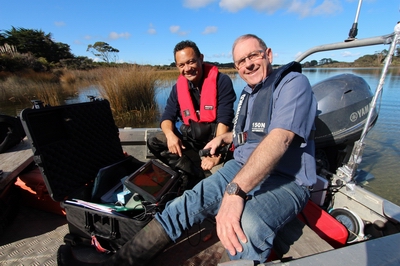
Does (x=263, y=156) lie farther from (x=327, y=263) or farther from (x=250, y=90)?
(x=250, y=90)

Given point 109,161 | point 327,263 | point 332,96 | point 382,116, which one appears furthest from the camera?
point 382,116

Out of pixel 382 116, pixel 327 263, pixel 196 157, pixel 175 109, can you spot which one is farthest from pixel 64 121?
pixel 382 116

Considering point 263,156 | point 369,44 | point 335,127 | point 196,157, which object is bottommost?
point 196,157

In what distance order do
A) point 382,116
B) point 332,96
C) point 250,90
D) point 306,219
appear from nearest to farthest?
point 306,219 → point 250,90 → point 332,96 → point 382,116

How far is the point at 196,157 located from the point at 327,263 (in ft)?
6.27

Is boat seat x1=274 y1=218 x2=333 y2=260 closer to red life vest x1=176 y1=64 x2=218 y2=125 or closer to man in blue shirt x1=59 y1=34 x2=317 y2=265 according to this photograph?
Result: man in blue shirt x1=59 y1=34 x2=317 y2=265

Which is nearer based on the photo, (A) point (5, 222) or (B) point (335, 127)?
(A) point (5, 222)

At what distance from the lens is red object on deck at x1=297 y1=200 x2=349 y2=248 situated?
1.33 meters

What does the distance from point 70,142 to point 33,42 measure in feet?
120

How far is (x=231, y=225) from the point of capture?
106cm

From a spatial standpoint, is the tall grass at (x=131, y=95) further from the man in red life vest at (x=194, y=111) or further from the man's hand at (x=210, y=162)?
the man's hand at (x=210, y=162)

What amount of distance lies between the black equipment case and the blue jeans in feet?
Result: 0.88

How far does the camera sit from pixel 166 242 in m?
1.25

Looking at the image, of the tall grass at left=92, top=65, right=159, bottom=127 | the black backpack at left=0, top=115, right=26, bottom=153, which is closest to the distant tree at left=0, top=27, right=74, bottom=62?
the tall grass at left=92, top=65, right=159, bottom=127
